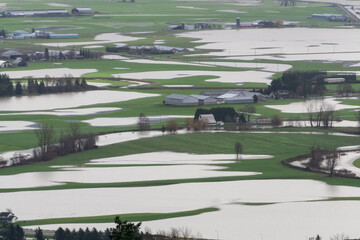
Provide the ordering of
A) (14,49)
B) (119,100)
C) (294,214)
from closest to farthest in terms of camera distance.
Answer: (294,214), (119,100), (14,49)

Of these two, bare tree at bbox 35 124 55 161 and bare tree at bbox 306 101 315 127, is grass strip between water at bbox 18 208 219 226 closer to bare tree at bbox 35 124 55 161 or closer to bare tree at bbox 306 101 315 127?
bare tree at bbox 35 124 55 161

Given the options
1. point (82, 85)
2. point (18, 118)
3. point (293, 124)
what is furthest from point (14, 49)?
point (293, 124)

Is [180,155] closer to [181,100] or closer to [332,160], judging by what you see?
[332,160]

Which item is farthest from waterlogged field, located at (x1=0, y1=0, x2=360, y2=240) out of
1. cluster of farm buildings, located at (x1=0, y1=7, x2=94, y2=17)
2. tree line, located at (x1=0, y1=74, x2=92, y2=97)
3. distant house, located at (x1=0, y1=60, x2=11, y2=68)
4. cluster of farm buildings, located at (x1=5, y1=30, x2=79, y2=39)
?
cluster of farm buildings, located at (x1=0, y1=7, x2=94, y2=17)

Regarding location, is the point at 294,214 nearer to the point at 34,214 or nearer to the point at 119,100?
the point at 34,214

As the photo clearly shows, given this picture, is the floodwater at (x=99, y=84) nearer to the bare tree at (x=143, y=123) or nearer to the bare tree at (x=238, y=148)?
the bare tree at (x=143, y=123)

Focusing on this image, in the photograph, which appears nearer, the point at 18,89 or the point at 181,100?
the point at 181,100

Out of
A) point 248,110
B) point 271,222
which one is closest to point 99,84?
point 248,110
